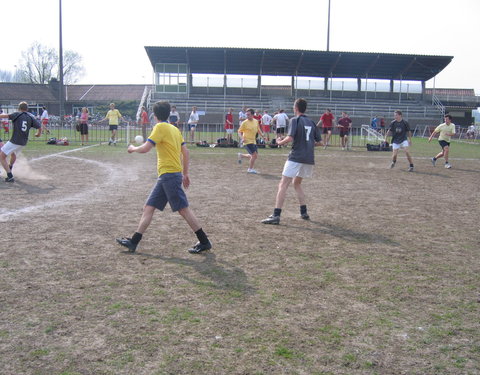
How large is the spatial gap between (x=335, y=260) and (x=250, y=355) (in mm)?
2529

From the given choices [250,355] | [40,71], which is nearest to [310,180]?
[250,355]

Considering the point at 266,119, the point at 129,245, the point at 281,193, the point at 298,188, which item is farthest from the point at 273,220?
the point at 266,119

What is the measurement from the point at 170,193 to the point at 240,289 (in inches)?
66.3

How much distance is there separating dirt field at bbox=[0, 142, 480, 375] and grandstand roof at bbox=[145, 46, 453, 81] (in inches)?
1501

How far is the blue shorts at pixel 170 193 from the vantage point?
5.84 meters

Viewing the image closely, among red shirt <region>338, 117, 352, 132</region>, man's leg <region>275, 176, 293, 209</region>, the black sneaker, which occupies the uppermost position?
red shirt <region>338, 117, 352, 132</region>

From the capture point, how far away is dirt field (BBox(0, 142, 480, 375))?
343cm

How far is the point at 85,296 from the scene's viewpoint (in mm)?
4441

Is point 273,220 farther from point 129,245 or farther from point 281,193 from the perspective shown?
point 129,245

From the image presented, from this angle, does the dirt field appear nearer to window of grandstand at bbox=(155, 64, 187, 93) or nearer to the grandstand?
the grandstand

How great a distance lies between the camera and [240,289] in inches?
186

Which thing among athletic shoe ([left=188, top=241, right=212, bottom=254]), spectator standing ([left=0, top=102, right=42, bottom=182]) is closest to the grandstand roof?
spectator standing ([left=0, top=102, right=42, bottom=182])

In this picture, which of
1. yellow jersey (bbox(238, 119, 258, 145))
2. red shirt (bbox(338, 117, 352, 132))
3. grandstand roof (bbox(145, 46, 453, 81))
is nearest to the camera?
yellow jersey (bbox(238, 119, 258, 145))

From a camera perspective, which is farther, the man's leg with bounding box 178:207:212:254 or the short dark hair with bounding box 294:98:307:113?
the short dark hair with bounding box 294:98:307:113
